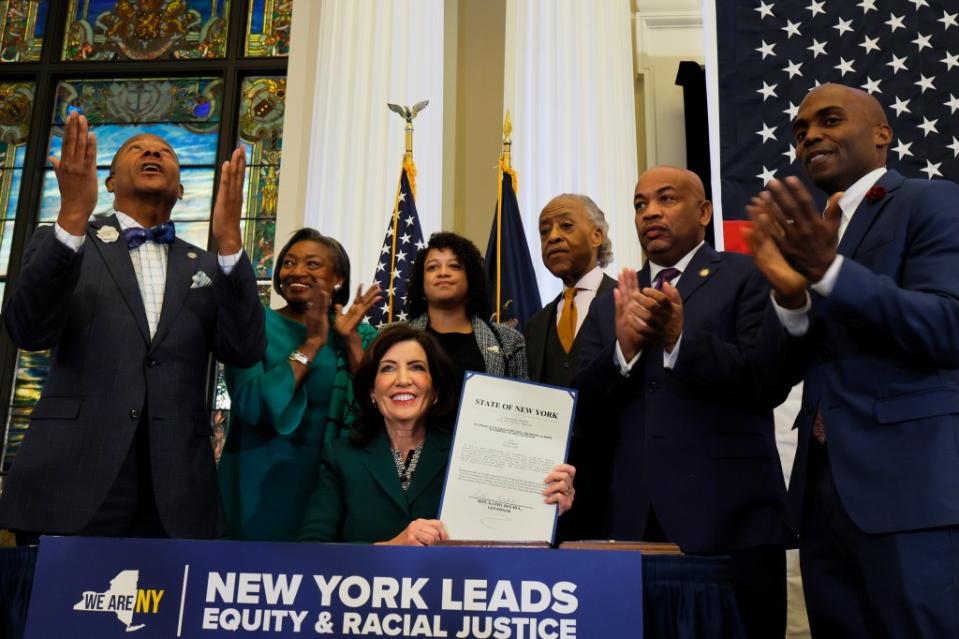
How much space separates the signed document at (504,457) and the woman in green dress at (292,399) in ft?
3.16

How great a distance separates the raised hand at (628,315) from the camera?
2.63 meters

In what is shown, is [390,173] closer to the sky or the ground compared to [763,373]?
closer to the sky

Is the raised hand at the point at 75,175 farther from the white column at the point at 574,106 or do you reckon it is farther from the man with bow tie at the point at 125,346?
the white column at the point at 574,106

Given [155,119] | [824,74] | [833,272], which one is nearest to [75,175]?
[833,272]

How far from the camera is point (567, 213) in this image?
345 centimetres

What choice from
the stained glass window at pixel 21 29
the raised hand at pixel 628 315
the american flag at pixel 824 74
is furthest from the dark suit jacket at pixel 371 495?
the stained glass window at pixel 21 29

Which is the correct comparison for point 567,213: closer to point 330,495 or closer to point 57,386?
point 330,495

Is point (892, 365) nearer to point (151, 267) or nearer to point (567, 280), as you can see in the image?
point (567, 280)

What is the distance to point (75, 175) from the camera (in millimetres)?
2594

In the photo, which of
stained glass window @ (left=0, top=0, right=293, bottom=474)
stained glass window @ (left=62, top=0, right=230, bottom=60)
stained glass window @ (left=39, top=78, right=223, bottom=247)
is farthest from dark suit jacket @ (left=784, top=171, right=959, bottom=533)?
stained glass window @ (left=62, top=0, right=230, bottom=60)

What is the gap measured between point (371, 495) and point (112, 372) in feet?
2.55

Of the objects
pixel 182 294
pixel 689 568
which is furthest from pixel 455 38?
pixel 689 568

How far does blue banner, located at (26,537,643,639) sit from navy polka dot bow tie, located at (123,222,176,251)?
1.26 meters

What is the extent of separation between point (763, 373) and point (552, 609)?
3.16 feet
